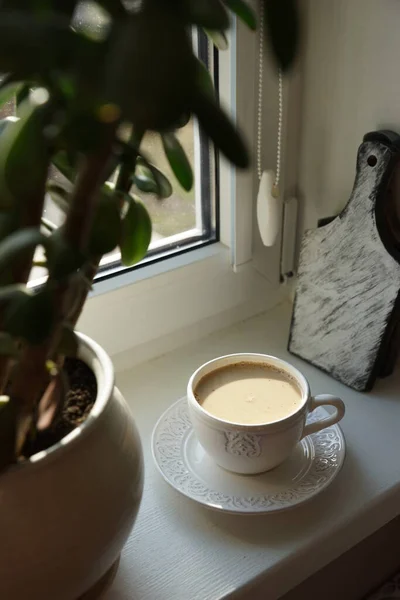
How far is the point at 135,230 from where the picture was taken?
43 centimetres

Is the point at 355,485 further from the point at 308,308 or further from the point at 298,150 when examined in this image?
the point at 298,150

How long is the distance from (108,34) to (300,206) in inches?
21.5

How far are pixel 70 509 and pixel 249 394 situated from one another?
228 millimetres

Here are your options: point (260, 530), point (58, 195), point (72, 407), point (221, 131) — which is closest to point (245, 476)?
point (260, 530)

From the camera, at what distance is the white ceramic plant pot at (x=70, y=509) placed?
0.37 meters

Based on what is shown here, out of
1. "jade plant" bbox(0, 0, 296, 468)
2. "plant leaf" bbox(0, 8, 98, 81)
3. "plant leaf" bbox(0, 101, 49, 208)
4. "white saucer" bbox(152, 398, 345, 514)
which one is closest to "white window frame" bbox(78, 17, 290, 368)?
"white saucer" bbox(152, 398, 345, 514)

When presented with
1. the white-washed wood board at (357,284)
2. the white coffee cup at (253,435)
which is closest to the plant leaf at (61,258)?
the white coffee cup at (253,435)

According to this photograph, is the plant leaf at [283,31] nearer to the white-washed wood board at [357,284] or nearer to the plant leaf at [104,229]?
the plant leaf at [104,229]

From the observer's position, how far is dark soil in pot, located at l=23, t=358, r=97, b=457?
42 cm

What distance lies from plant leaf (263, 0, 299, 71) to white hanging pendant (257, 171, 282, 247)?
0.46 m

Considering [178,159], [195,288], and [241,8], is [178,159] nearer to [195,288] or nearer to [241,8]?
[241,8]

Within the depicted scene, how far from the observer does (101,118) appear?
0.78ft

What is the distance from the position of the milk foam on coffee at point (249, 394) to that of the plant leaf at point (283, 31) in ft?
1.17

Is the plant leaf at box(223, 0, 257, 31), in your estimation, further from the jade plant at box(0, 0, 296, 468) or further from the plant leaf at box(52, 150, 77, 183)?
the plant leaf at box(52, 150, 77, 183)
